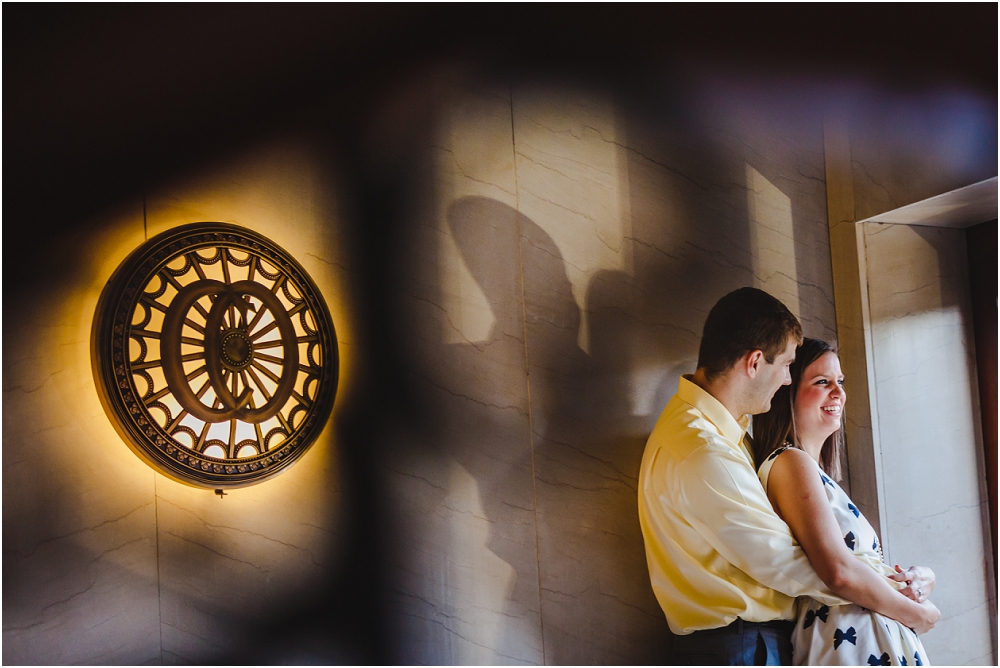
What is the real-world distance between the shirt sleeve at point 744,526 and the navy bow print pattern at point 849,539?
0.54 ft

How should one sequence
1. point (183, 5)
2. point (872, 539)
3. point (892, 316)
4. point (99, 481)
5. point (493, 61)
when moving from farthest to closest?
point (892, 316), point (493, 61), point (872, 539), point (183, 5), point (99, 481)

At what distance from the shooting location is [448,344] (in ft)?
8.45

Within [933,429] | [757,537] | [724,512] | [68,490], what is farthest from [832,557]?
[68,490]

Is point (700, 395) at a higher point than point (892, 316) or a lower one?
lower

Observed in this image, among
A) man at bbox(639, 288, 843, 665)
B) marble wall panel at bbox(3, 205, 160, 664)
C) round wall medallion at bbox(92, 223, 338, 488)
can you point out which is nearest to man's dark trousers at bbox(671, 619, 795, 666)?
man at bbox(639, 288, 843, 665)

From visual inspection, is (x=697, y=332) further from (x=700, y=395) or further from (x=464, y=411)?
(x=464, y=411)

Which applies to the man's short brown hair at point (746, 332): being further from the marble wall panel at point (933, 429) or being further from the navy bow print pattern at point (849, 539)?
the marble wall panel at point (933, 429)

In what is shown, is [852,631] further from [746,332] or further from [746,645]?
[746,332]

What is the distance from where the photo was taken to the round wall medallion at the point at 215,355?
201cm

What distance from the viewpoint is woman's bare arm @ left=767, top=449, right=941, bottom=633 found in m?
2.26

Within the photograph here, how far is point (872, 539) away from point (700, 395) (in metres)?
0.66

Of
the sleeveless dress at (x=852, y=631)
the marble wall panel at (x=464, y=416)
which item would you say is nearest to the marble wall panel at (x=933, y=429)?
the sleeveless dress at (x=852, y=631)

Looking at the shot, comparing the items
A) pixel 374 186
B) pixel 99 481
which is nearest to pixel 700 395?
pixel 374 186

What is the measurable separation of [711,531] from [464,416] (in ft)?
2.66
